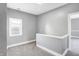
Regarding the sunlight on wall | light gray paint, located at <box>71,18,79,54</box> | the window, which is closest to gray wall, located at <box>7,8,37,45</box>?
the window

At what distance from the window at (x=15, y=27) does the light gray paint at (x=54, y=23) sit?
12.7 inches

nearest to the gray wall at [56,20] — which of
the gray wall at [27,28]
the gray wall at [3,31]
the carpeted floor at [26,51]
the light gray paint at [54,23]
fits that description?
the light gray paint at [54,23]

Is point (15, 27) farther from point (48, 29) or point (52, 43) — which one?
point (52, 43)

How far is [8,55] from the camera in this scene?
2.52 feet

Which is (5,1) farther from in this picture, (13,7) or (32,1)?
(32,1)

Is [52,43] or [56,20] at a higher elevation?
[56,20]

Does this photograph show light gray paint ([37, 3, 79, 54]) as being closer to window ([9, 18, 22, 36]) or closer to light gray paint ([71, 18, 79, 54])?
light gray paint ([71, 18, 79, 54])

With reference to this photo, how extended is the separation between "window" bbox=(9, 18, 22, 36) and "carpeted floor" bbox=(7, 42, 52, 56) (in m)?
0.22

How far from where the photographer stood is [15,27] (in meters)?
0.81

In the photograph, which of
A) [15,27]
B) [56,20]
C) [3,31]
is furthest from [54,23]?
[3,31]

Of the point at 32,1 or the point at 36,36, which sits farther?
the point at 36,36

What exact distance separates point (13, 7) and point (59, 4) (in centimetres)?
68

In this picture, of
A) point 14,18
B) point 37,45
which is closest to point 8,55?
point 37,45

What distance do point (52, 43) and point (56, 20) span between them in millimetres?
380
